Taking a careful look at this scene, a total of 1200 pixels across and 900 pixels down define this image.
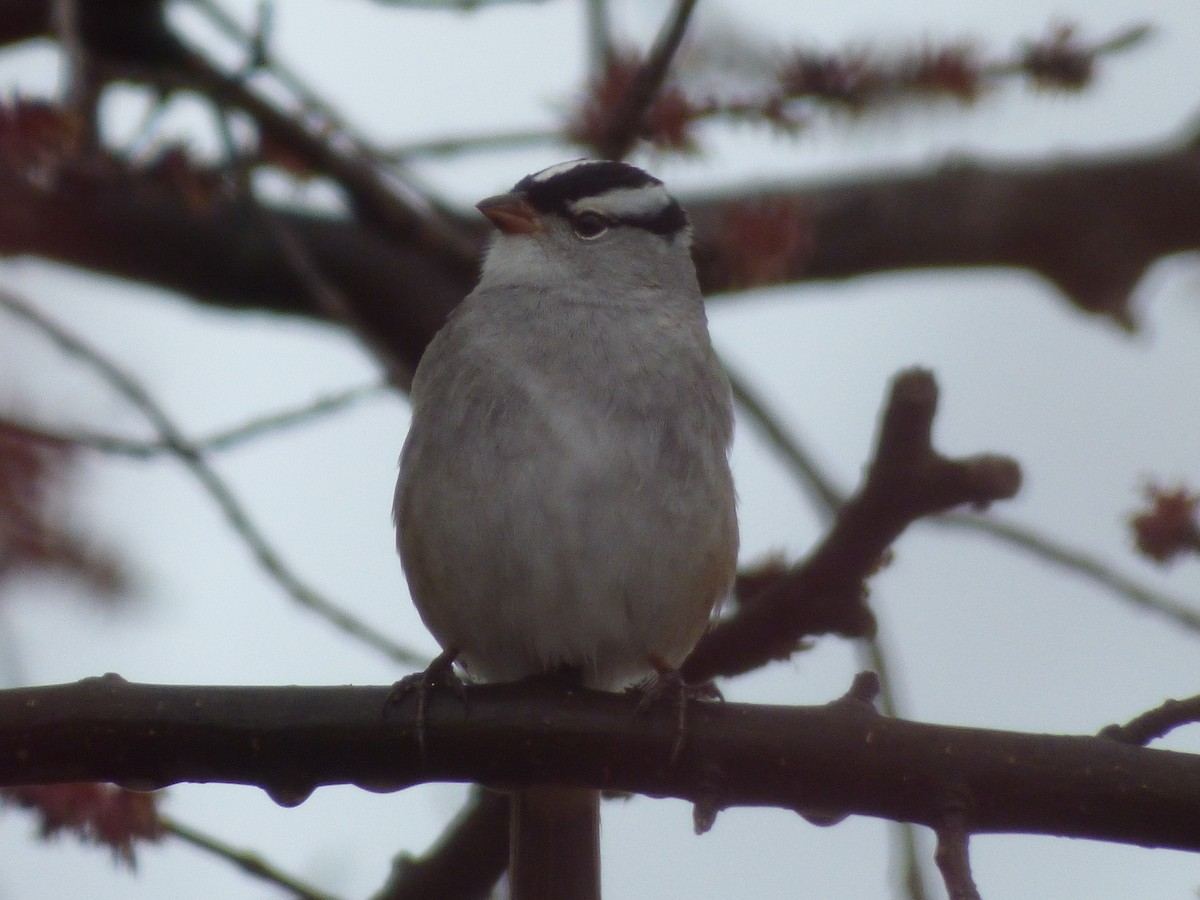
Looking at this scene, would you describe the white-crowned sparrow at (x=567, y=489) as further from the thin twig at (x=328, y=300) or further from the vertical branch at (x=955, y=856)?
the vertical branch at (x=955, y=856)

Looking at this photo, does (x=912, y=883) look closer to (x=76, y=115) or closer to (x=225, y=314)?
(x=76, y=115)

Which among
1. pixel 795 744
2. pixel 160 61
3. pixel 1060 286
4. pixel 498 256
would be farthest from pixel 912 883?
pixel 160 61

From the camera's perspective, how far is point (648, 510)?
3982 millimetres

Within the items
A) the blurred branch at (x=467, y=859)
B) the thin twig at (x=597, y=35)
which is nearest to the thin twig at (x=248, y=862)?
the blurred branch at (x=467, y=859)

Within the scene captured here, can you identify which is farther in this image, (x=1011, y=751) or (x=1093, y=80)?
(x=1093, y=80)

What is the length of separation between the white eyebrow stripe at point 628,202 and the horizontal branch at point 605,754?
2140 millimetres

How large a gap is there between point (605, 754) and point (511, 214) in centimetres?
220

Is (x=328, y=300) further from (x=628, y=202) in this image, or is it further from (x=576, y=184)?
(x=628, y=202)

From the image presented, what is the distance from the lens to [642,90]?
4.39 metres

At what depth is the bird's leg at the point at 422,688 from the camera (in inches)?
123

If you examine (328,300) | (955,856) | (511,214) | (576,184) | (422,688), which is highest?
(576,184)

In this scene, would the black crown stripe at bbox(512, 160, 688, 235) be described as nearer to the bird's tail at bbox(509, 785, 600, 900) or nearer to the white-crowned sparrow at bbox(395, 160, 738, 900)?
the white-crowned sparrow at bbox(395, 160, 738, 900)

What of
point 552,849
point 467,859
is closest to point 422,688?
point 552,849

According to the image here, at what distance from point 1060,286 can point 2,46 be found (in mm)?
4334
